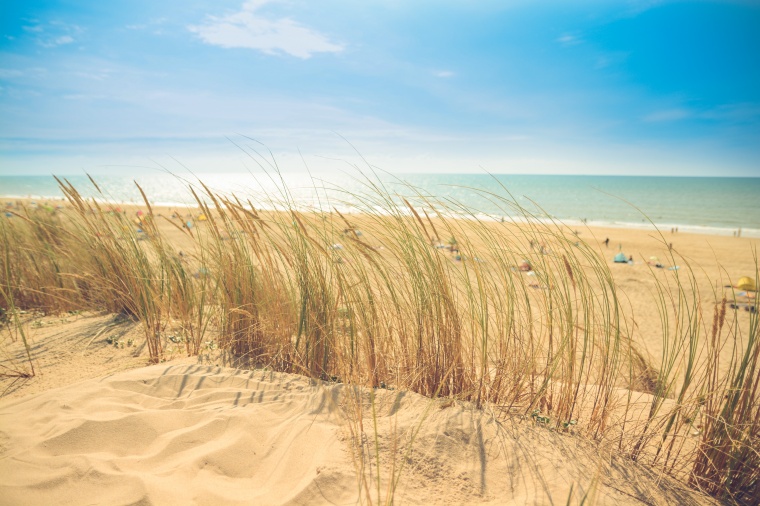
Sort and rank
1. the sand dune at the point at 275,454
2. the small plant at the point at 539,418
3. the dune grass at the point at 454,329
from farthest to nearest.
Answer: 1. the small plant at the point at 539,418
2. the dune grass at the point at 454,329
3. the sand dune at the point at 275,454

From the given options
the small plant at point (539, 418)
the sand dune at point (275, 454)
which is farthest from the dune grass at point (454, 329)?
the sand dune at point (275, 454)

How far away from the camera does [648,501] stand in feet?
4.49

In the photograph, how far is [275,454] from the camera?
1521 mm

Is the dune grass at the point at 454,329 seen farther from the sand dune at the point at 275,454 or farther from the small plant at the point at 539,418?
the sand dune at the point at 275,454

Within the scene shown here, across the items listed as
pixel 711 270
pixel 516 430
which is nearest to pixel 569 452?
pixel 516 430

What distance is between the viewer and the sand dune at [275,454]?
1316 mm

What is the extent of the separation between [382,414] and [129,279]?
204 centimetres

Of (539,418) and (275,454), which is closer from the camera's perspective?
(275,454)

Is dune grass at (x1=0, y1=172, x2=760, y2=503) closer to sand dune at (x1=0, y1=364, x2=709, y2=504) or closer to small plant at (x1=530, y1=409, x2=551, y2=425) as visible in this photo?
small plant at (x1=530, y1=409, x2=551, y2=425)

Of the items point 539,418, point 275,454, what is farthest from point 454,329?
point 275,454

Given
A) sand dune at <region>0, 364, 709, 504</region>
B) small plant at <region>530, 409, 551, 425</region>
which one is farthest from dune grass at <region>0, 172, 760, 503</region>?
sand dune at <region>0, 364, 709, 504</region>

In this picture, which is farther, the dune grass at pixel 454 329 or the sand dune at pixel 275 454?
the dune grass at pixel 454 329

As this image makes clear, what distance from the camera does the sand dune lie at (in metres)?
1.32

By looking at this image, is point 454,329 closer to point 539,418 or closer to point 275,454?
point 539,418
